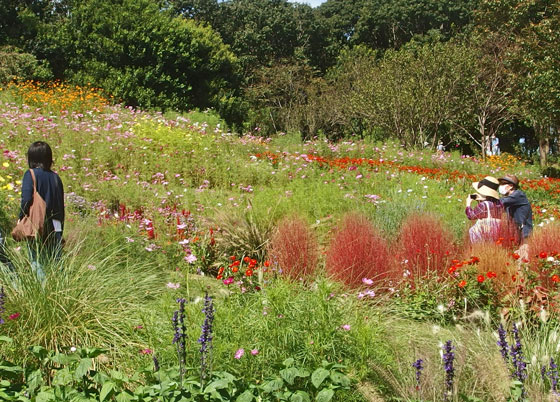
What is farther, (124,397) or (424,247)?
(424,247)

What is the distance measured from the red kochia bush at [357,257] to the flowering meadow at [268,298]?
16 mm

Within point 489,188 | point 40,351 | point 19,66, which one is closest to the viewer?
point 40,351

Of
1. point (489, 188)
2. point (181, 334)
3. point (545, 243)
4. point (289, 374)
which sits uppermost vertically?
point (181, 334)

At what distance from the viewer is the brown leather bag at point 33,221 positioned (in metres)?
4.29

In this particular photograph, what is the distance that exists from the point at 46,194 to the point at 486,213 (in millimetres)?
4576

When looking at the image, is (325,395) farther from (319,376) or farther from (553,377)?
(553,377)

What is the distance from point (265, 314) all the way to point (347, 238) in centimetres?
187

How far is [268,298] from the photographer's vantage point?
131 inches

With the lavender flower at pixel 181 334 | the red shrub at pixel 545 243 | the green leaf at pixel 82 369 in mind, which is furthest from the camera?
the red shrub at pixel 545 243

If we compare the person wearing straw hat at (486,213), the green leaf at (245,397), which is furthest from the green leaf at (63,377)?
the person wearing straw hat at (486,213)

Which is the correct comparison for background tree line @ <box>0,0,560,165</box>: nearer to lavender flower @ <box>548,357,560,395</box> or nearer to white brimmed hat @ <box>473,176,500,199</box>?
white brimmed hat @ <box>473,176,500,199</box>

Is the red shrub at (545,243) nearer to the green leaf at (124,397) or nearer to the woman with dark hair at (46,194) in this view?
the green leaf at (124,397)

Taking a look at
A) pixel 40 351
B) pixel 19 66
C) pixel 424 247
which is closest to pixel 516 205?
pixel 424 247

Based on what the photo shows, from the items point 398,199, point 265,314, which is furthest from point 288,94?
point 265,314
